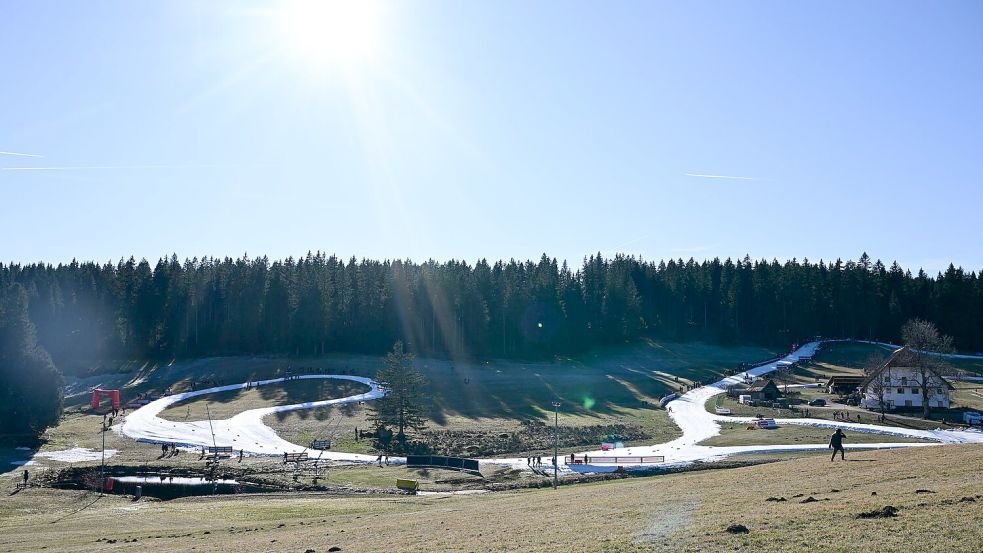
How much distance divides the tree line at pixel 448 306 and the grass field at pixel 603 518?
8552 centimetres

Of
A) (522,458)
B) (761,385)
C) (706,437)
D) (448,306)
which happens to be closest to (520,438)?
(522,458)

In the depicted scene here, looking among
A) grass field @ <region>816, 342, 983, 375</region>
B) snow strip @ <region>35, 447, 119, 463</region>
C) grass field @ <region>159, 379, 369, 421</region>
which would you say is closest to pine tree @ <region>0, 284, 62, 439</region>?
snow strip @ <region>35, 447, 119, 463</region>

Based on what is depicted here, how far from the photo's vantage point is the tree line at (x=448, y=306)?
125 metres

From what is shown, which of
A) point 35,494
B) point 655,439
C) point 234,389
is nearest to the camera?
point 35,494

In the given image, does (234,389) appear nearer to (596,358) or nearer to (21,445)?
(21,445)

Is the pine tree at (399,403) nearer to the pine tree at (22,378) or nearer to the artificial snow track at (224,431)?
the artificial snow track at (224,431)

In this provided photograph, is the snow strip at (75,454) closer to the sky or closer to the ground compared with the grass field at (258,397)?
closer to the ground

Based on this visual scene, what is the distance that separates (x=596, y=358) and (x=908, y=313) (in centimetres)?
7613

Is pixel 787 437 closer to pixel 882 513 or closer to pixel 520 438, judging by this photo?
pixel 520 438

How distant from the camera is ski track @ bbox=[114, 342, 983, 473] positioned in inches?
2317

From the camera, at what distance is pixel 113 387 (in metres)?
103

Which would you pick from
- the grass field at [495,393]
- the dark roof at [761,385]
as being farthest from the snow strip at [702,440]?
the dark roof at [761,385]

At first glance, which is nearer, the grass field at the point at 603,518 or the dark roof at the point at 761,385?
the grass field at the point at 603,518

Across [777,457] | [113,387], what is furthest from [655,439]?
[113,387]
